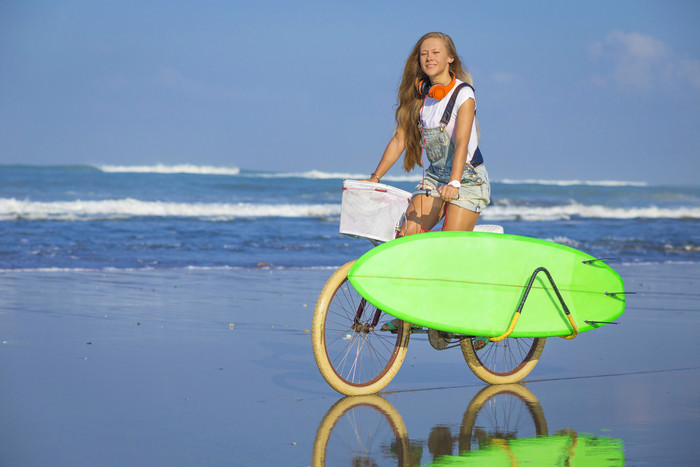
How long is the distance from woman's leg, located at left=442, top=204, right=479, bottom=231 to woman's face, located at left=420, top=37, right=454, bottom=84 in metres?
0.75

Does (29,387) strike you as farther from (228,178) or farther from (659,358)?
(228,178)

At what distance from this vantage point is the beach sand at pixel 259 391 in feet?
10.6

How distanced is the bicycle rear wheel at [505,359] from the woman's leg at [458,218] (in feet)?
2.25

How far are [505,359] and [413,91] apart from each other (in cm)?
193

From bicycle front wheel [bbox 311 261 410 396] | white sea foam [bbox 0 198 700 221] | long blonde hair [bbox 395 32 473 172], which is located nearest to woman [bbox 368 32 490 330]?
long blonde hair [bbox 395 32 473 172]

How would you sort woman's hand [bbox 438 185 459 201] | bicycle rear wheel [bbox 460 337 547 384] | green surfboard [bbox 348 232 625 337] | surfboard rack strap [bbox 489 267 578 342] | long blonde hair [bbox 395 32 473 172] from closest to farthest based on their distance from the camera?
→ woman's hand [bbox 438 185 459 201]
green surfboard [bbox 348 232 625 337]
surfboard rack strap [bbox 489 267 578 342]
long blonde hair [bbox 395 32 473 172]
bicycle rear wheel [bbox 460 337 547 384]

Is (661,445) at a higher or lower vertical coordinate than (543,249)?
lower

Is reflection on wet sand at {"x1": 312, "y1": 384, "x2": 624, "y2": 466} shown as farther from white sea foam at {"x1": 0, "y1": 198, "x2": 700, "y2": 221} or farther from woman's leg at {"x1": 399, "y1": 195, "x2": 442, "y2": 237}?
white sea foam at {"x1": 0, "y1": 198, "x2": 700, "y2": 221}

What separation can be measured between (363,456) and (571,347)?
313cm

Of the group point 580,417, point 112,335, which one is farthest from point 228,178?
point 580,417

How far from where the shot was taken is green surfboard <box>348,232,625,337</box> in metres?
4.12

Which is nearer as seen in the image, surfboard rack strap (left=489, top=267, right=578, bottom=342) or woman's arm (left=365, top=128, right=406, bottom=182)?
surfboard rack strap (left=489, top=267, right=578, bottom=342)

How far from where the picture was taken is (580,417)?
380cm

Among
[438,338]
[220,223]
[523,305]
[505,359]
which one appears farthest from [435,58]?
[220,223]
